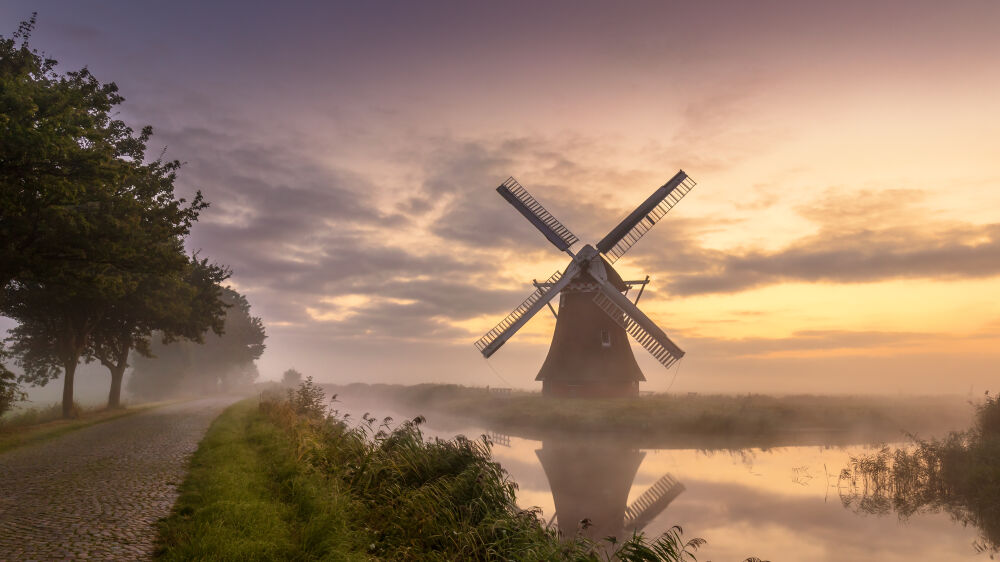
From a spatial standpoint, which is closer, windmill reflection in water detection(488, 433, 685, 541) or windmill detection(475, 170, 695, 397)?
windmill reflection in water detection(488, 433, 685, 541)

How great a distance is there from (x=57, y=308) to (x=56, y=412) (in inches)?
289

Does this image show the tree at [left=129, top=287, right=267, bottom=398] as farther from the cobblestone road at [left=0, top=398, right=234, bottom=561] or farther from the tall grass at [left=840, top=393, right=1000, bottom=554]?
the tall grass at [left=840, top=393, right=1000, bottom=554]

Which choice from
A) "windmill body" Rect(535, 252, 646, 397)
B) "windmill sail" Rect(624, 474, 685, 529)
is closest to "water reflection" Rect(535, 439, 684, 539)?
"windmill sail" Rect(624, 474, 685, 529)

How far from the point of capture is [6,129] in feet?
54.3

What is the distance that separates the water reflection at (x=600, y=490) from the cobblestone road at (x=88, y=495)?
27.7ft

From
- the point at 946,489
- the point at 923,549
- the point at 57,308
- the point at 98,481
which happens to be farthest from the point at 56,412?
the point at 946,489

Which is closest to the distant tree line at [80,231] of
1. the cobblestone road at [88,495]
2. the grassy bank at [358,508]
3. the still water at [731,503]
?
the cobblestone road at [88,495]

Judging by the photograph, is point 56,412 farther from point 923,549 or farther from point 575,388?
point 923,549

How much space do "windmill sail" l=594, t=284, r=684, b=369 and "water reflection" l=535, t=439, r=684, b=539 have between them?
1264 cm

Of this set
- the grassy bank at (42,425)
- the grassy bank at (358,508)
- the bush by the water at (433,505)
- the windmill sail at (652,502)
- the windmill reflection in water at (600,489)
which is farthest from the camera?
the grassy bank at (42,425)

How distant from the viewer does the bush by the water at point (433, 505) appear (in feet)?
28.8

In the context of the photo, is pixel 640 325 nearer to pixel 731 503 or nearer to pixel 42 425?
pixel 731 503

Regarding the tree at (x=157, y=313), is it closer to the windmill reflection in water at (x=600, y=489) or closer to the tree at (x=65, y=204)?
the tree at (x=65, y=204)

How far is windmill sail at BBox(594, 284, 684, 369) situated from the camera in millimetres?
40188
